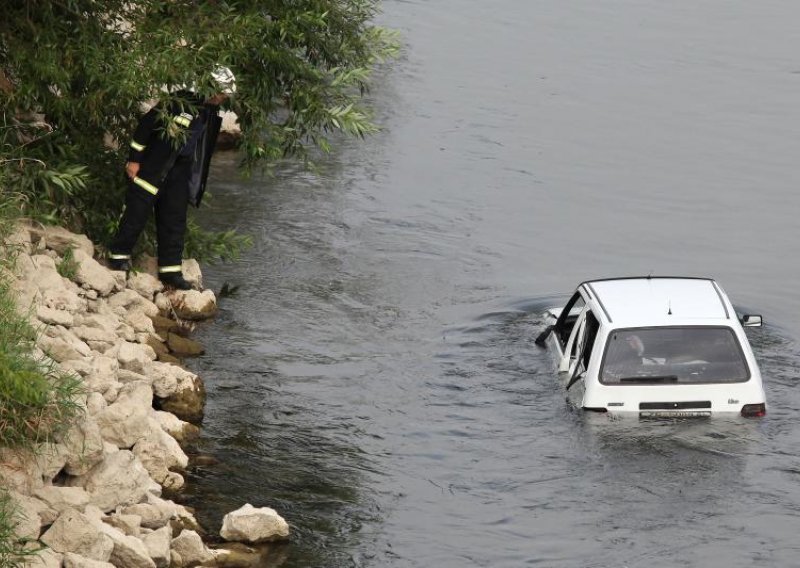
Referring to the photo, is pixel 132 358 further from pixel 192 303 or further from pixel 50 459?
pixel 192 303

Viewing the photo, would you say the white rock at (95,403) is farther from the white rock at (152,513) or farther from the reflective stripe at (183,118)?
the reflective stripe at (183,118)

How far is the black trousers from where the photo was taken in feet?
50.9

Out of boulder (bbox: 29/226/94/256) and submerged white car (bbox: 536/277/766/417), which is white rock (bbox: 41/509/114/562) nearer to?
boulder (bbox: 29/226/94/256)

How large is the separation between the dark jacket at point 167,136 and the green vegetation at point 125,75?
289 millimetres

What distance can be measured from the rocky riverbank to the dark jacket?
101 centimetres

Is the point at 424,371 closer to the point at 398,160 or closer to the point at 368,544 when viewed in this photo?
the point at 368,544

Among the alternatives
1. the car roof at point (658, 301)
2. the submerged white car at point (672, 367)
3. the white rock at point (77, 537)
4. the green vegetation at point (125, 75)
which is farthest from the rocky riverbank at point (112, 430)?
the car roof at point (658, 301)

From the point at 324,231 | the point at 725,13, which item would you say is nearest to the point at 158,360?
the point at 324,231

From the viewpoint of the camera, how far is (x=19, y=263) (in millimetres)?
13484

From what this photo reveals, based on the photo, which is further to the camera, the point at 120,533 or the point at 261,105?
A: the point at 261,105

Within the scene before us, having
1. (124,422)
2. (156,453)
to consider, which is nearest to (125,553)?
(124,422)

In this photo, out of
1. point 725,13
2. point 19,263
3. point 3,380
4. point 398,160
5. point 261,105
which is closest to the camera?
point 3,380

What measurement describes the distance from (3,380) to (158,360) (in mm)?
4674

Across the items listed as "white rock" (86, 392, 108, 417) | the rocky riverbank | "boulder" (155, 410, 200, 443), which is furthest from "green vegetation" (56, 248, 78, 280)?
"white rock" (86, 392, 108, 417)
